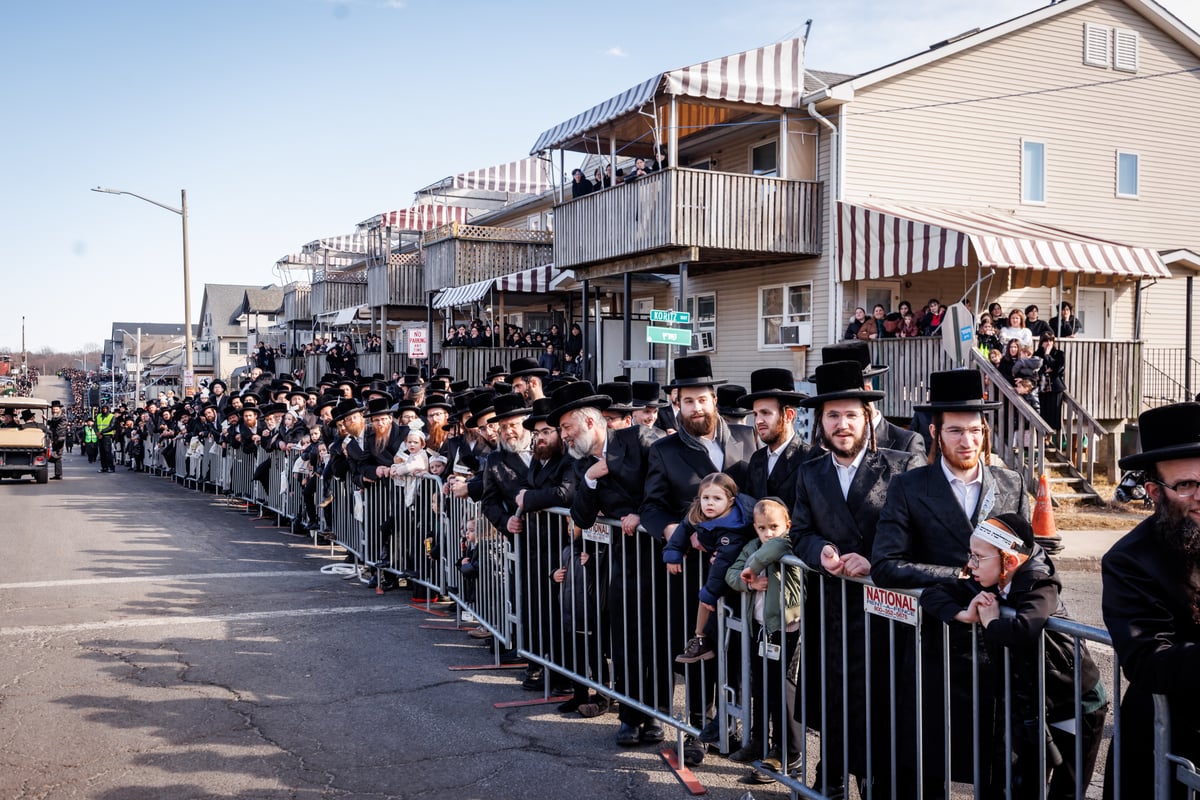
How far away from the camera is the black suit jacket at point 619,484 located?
242 inches

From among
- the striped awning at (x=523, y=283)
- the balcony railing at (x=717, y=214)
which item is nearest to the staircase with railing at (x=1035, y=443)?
the balcony railing at (x=717, y=214)

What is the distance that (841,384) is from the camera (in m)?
4.98

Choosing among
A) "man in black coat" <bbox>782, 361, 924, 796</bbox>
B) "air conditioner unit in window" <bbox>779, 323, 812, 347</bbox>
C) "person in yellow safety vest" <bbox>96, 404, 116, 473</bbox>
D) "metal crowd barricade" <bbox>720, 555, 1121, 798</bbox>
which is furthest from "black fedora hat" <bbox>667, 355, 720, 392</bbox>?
"person in yellow safety vest" <bbox>96, 404, 116, 473</bbox>

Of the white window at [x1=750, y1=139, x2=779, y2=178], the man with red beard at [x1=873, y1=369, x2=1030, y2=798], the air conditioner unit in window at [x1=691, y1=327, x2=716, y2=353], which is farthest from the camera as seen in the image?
the air conditioner unit in window at [x1=691, y1=327, x2=716, y2=353]

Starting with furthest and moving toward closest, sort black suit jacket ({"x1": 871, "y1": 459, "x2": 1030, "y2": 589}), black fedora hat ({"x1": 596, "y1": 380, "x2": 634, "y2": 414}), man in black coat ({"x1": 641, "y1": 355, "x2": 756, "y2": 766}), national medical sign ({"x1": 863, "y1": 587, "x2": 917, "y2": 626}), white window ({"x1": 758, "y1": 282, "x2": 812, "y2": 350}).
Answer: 1. white window ({"x1": 758, "y1": 282, "x2": 812, "y2": 350})
2. black fedora hat ({"x1": 596, "y1": 380, "x2": 634, "y2": 414})
3. man in black coat ({"x1": 641, "y1": 355, "x2": 756, "y2": 766})
4. black suit jacket ({"x1": 871, "y1": 459, "x2": 1030, "y2": 589})
5. national medical sign ({"x1": 863, "y1": 587, "x2": 917, "y2": 626})

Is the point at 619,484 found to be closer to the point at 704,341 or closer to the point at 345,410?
the point at 345,410

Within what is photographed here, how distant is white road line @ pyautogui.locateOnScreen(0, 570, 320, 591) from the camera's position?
10.8 m

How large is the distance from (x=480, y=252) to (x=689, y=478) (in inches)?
1001

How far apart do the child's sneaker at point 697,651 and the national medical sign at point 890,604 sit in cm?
116

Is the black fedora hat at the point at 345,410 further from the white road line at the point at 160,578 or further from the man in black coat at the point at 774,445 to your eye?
the man in black coat at the point at 774,445

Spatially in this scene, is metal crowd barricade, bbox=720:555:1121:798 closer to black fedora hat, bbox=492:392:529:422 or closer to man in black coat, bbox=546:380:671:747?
man in black coat, bbox=546:380:671:747

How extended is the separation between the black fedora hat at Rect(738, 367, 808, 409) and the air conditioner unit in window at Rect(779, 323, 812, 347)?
609 inches

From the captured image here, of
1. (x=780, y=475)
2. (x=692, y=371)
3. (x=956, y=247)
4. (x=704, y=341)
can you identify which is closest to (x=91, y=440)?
(x=704, y=341)

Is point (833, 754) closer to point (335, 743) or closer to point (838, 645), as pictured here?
point (838, 645)
